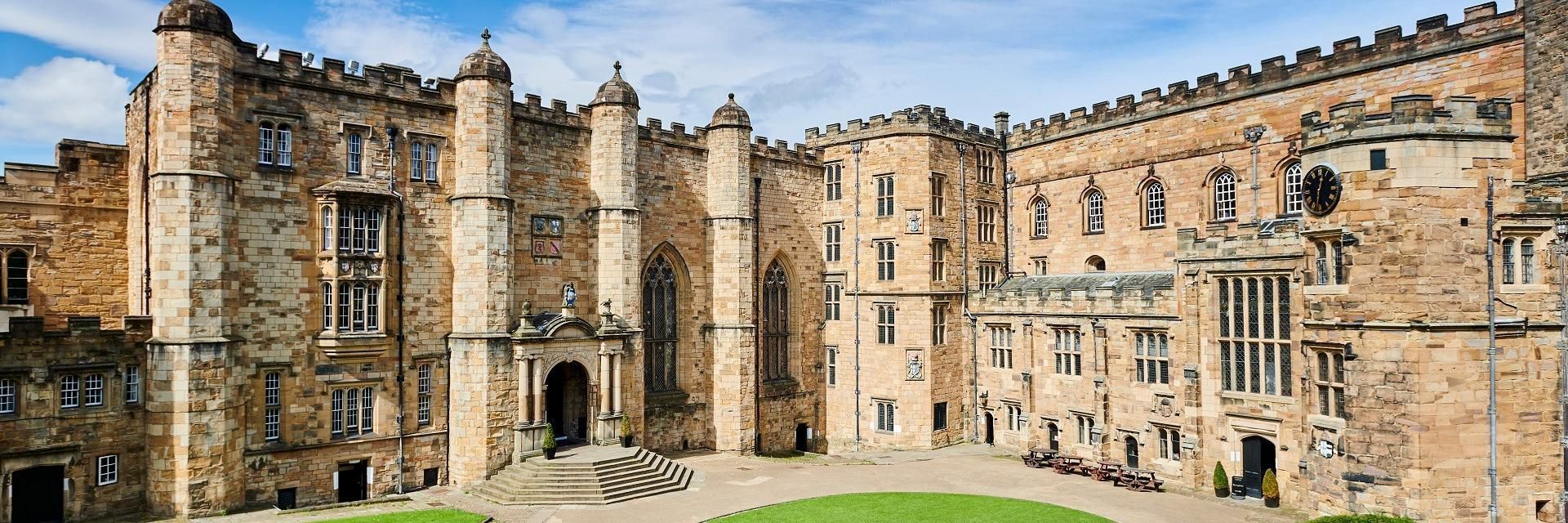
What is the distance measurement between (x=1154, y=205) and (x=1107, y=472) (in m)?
10.7

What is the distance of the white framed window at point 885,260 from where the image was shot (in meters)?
37.0

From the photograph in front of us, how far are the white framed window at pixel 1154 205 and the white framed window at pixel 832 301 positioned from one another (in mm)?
12606

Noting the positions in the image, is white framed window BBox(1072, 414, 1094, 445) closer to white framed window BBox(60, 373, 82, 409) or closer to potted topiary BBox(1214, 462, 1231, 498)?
potted topiary BBox(1214, 462, 1231, 498)

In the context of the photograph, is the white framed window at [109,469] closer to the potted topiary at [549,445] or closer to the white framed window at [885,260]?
the potted topiary at [549,445]

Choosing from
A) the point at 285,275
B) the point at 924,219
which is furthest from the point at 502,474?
the point at 924,219

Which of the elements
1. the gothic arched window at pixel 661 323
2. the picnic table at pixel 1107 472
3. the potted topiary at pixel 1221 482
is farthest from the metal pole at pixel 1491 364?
the gothic arched window at pixel 661 323

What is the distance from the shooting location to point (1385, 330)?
22.6 metres

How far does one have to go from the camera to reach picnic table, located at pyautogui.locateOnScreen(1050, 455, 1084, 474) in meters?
30.7

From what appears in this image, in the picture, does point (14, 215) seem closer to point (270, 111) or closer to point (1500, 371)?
point (270, 111)

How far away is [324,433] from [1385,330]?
96.1 ft

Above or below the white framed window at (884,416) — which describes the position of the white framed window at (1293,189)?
above

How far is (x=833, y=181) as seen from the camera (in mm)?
39250

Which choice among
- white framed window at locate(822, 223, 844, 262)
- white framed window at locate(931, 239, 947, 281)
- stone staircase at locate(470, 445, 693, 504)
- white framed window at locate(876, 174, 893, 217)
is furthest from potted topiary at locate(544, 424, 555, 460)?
white framed window at locate(931, 239, 947, 281)

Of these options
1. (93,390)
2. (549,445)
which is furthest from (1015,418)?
(93,390)
